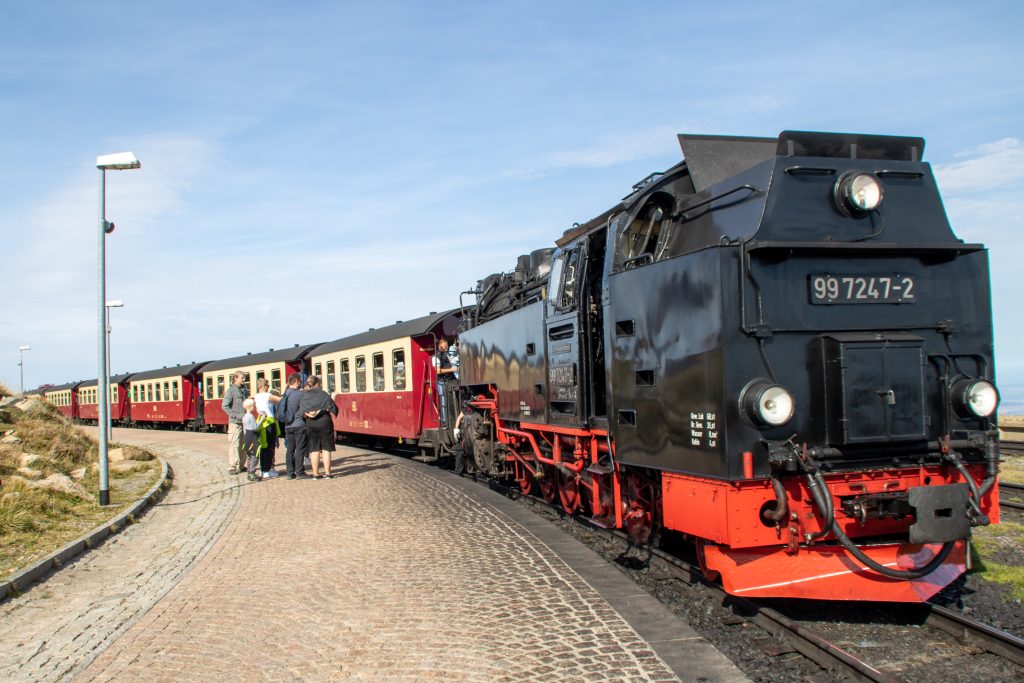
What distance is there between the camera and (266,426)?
1367 cm

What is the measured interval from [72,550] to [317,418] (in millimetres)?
5367

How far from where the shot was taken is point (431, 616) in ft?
17.8

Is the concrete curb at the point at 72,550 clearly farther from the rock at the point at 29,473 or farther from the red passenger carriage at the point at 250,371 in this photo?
the red passenger carriage at the point at 250,371

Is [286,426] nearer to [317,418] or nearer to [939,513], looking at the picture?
[317,418]

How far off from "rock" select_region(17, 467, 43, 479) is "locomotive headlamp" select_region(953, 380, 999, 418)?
11179 mm

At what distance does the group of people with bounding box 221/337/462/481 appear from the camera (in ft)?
43.0

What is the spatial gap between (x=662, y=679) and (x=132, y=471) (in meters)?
13.6

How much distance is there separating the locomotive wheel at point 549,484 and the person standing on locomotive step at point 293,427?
5.37 meters

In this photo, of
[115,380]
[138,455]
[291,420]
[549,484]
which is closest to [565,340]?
[549,484]

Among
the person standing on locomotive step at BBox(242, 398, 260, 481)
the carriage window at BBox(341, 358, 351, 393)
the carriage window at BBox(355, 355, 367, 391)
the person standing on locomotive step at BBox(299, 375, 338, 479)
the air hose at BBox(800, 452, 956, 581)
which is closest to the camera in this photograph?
the air hose at BBox(800, 452, 956, 581)

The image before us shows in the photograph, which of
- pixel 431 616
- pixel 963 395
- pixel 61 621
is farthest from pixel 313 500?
pixel 963 395

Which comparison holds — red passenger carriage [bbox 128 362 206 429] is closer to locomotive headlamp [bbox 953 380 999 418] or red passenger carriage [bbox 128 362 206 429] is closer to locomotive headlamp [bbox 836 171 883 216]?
locomotive headlamp [bbox 836 171 883 216]

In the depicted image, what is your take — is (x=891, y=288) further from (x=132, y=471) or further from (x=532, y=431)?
(x=132, y=471)

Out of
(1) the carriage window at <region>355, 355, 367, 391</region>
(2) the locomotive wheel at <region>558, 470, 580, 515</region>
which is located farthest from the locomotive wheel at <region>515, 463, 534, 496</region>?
(1) the carriage window at <region>355, 355, 367, 391</region>
